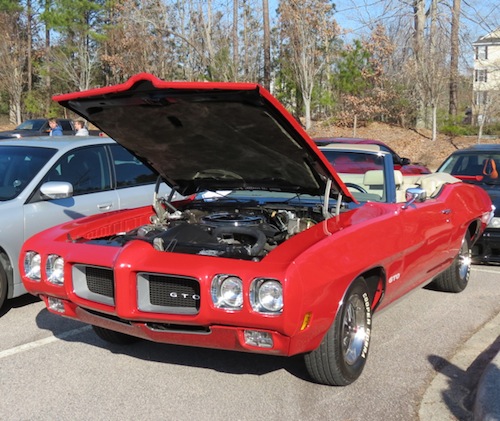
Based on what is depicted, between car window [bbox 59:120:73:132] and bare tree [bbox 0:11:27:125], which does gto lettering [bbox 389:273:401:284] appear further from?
bare tree [bbox 0:11:27:125]

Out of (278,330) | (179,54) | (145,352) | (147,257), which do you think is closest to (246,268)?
(278,330)

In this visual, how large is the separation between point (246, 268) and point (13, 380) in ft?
6.41

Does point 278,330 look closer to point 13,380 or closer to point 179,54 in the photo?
point 13,380

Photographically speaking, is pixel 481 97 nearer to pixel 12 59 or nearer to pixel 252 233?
pixel 252 233

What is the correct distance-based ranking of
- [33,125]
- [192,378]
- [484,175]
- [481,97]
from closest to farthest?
[192,378] < [484,175] < [33,125] < [481,97]

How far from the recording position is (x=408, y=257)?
4754 mm

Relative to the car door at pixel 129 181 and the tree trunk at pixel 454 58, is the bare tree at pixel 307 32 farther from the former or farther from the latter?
the car door at pixel 129 181

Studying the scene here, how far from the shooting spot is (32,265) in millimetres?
4270

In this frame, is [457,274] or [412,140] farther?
[412,140]

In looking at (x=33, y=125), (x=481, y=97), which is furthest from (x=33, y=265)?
(x=481, y=97)

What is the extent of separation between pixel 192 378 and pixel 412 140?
2434cm

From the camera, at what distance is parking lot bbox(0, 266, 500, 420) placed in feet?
12.2

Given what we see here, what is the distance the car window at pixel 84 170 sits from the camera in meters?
6.42

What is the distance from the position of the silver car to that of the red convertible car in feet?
3.55
